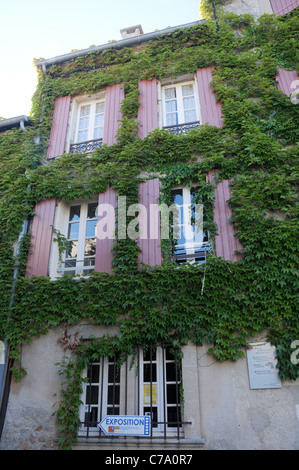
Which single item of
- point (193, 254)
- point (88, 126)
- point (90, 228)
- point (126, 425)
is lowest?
point (126, 425)

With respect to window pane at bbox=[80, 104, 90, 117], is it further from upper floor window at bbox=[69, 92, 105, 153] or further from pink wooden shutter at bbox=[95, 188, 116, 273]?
pink wooden shutter at bbox=[95, 188, 116, 273]

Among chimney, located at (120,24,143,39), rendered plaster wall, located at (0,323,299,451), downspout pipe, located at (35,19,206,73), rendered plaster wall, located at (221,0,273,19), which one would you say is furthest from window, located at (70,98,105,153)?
rendered plaster wall, located at (0,323,299,451)

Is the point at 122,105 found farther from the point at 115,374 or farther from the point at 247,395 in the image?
the point at 247,395

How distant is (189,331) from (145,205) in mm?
2473

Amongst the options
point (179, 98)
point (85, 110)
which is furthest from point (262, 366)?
point (85, 110)

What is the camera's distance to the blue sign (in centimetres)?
492

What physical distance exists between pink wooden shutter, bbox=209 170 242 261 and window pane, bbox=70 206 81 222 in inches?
115

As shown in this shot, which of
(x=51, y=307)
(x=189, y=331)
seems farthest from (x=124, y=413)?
(x=51, y=307)

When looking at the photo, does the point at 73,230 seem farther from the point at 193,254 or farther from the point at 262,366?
the point at 262,366

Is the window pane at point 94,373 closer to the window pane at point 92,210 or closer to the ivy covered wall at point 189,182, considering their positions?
the ivy covered wall at point 189,182

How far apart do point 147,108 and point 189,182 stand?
2147 millimetres

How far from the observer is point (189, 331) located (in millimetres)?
5285

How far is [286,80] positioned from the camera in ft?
22.2

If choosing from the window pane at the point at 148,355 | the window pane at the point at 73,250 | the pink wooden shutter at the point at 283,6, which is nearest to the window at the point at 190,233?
the window pane at the point at 148,355
